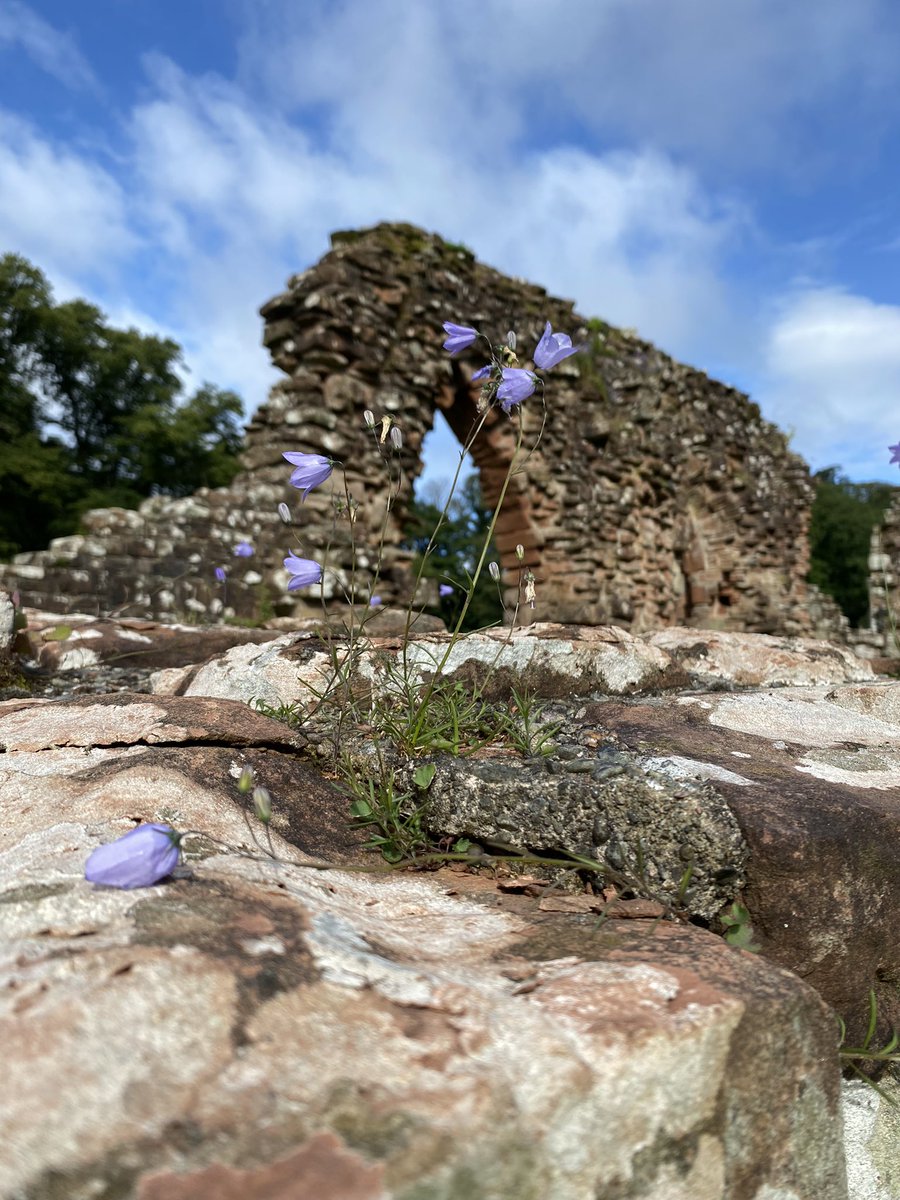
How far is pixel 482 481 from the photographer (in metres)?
9.45

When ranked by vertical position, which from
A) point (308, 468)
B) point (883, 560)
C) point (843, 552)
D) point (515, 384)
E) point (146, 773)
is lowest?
point (146, 773)

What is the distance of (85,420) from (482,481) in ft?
65.5

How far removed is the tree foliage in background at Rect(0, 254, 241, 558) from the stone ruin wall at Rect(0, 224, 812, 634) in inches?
608

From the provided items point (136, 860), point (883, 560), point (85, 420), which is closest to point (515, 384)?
point (136, 860)

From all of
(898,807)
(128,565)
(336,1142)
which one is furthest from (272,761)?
(128,565)

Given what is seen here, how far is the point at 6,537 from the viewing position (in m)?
20.0

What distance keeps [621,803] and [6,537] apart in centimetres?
2212

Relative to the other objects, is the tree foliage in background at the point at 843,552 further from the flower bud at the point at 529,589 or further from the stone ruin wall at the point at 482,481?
the flower bud at the point at 529,589

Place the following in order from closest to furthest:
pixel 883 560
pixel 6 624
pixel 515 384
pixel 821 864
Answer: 1. pixel 821 864
2. pixel 515 384
3. pixel 6 624
4. pixel 883 560

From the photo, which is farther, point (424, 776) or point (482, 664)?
point (482, 664)

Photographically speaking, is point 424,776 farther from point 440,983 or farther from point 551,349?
point 551,349

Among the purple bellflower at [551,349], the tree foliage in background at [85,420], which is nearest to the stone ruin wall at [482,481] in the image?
the purple bellflower at [551,349]

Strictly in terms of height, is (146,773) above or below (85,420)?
below

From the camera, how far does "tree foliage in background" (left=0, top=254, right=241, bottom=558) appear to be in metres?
20.7
